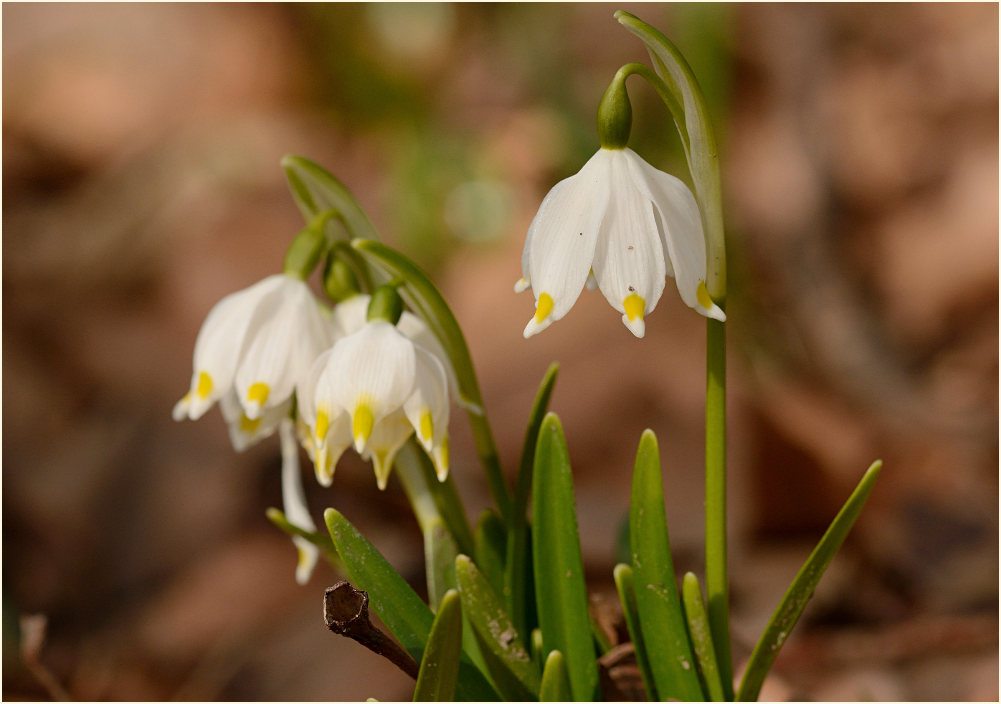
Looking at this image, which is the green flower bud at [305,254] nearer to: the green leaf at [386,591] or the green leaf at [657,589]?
the green leaf at [386,591]

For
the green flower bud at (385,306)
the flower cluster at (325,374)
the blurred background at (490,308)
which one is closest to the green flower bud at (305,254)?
the flower cluster at (325,374)

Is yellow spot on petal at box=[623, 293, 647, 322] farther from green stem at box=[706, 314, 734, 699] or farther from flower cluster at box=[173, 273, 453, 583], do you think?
flower cluster at box=[173, 273, 453, 583]

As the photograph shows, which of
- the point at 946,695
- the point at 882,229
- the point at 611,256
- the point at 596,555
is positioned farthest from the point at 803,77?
the point at 611,256

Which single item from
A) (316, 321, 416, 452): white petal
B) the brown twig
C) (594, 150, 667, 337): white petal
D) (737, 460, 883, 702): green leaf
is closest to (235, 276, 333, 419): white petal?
(316, 321, 416, 452): white petal

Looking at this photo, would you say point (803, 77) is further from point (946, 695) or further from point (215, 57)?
point (215, 57)

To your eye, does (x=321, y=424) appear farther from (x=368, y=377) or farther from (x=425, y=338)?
(x=425, y=338)
